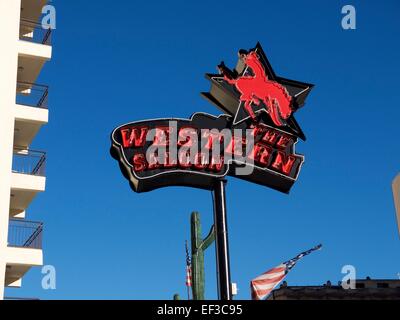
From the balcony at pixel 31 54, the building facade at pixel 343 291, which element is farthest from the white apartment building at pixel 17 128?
the building facade at pixel 343 291

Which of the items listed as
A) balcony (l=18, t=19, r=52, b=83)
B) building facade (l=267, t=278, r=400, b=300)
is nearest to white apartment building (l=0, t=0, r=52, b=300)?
balcony (l=18, t=19, r=52, b=83)

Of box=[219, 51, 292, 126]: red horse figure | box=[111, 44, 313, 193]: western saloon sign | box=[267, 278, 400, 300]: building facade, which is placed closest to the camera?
box=[111, 44, 313, 193]: western saloon sign

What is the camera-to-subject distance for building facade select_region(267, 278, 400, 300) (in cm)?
5078

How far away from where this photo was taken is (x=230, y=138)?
99.0 feet

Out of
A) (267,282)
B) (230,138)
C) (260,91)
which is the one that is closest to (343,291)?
(260,91)

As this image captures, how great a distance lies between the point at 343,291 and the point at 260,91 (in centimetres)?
2579

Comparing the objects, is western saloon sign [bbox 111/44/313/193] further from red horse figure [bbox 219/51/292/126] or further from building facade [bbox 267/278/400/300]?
building facade [bbox 267/278/400/300]

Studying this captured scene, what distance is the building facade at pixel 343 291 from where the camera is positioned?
50.8 meters

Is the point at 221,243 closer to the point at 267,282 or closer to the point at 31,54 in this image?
the point at 267,282

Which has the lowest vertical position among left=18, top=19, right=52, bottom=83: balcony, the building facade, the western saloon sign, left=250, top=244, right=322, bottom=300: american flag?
A: left=250, top=244, right=322, bottom=300: american flag

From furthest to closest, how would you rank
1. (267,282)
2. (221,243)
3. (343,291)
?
(343,291)
(221,243)
(267,282)

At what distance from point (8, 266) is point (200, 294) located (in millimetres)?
12242

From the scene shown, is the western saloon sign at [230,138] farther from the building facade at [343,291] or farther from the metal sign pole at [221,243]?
the building facade at [343,291]
